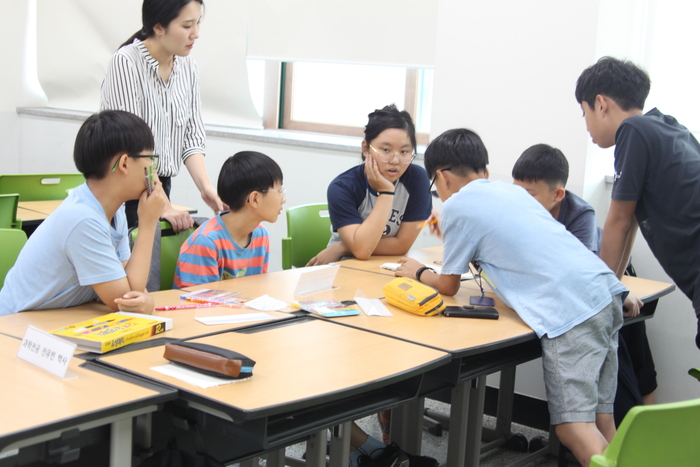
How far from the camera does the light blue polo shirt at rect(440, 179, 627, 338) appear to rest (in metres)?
1.77

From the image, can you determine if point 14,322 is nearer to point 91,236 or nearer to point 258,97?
point 91,236

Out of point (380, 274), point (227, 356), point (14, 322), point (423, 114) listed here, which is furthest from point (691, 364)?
point (14, 322)

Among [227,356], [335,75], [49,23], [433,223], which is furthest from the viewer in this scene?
[49,23]

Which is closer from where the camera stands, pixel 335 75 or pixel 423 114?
pixel 423 114

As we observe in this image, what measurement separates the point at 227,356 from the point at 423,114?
9.43 feet

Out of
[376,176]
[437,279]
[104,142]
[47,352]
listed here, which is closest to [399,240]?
[376,176]

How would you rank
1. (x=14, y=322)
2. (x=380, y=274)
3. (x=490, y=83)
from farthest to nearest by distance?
(x=490, y=83)
(x=380, y=274)
(x=14, y=322)

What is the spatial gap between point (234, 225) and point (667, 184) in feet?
4.34

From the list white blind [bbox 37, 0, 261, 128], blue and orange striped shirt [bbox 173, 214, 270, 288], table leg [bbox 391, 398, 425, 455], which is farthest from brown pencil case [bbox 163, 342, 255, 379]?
white blind [bbox 37, 0, 261, 128]

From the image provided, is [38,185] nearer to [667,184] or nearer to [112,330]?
[112,330]

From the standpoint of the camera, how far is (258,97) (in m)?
4.34

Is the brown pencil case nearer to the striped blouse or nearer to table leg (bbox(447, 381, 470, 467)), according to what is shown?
table leg (bbox(447, 381, 470, 467))

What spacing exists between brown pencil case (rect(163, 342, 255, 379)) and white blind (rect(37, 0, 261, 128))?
3.12 meters

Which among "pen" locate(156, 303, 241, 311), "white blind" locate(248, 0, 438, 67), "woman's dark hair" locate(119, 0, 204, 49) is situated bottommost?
"pen" locate(156, 303, 241, 311)
